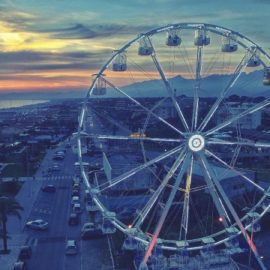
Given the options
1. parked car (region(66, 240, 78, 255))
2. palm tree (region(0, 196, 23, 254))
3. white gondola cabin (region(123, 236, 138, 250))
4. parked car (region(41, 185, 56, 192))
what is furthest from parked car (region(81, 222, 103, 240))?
parked car (region(41, 185, 56, 192))

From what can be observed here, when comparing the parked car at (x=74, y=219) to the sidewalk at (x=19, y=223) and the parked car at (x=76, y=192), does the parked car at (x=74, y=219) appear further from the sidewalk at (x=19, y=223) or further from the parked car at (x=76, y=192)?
the parked car at (x=76, y=192)

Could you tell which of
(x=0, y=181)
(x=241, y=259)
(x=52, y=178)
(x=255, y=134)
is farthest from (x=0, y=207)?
(x=255, y=134)

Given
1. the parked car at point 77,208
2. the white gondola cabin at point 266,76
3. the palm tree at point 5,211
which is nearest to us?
the white gondola cabin at point 266,76

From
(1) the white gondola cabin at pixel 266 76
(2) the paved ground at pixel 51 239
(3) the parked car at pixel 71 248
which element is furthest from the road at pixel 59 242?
(1) the white gondola cabin at pixel 266 76

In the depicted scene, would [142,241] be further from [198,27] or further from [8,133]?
[8,133]

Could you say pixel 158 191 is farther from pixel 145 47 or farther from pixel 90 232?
pixel 90 232
